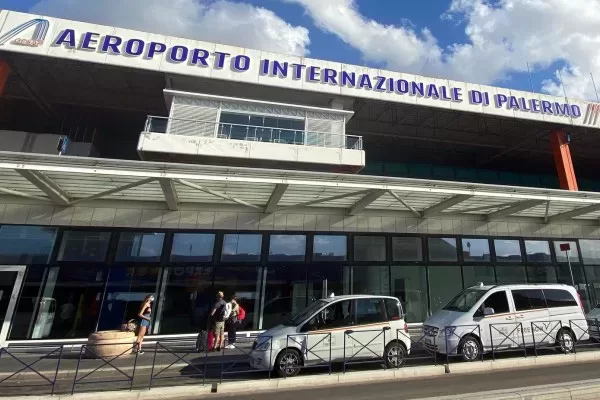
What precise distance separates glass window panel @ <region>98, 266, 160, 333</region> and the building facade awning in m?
2.59

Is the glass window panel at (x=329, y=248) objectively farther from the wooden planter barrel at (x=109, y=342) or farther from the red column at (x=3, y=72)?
the red column at (x=3, y=72)

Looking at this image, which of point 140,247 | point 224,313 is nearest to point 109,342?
point 224,313

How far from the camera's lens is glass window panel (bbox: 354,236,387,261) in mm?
13438

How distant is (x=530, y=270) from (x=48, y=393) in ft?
58.8

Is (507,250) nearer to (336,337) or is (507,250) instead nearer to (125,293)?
(336,337)

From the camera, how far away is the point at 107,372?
7891mm

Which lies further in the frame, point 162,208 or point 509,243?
point 509,243

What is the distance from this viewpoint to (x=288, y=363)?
24.2 feet

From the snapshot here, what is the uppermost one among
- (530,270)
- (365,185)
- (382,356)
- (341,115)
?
(341,115)

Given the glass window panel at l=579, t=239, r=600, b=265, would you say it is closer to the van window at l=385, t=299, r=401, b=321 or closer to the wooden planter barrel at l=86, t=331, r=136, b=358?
the van window at l=385, t=299, r=401, b=321

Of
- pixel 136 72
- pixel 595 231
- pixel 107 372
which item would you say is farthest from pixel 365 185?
pixel 595 231

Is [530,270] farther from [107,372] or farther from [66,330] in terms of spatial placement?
[66,330]

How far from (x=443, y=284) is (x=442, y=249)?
150 centimetres

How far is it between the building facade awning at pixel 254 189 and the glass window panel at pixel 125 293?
2.59 meters
